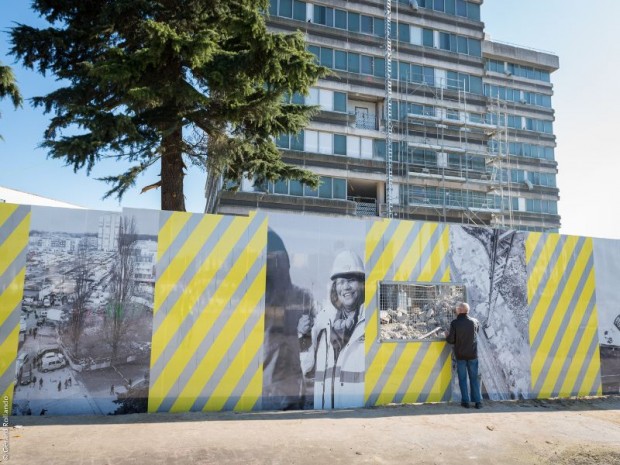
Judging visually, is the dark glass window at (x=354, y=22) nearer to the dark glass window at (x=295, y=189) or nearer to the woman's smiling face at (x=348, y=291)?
the dark glass window at (x=295, y=189)

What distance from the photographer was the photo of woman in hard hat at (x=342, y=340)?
24.4 ft

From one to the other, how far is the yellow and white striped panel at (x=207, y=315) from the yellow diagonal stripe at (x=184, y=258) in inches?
0.5

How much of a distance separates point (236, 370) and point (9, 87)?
28.0ft

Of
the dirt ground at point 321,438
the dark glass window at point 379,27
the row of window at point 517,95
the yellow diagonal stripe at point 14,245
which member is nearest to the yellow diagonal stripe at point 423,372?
the dirt ground at point 321,438

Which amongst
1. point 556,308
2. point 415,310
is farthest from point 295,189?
point 415,310

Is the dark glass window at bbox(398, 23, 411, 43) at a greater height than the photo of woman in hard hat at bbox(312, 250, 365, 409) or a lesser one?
greater

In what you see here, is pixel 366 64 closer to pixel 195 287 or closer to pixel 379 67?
pixel 379 67

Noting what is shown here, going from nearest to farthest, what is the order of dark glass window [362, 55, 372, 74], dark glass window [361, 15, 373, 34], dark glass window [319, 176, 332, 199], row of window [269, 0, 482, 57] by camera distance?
dark glass window [319, 176, 332, 199]
row of window [269, 0, 482, 57]
dark glass window [362, 55, 372, 74]
dark glass window [361, 15, 373, 34]

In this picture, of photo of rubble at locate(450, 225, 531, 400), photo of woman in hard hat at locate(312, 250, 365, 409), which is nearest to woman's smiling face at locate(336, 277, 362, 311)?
photo of woman in hard hat at locate(312, 250, 365, 409)

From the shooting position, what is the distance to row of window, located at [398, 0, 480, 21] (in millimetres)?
40062

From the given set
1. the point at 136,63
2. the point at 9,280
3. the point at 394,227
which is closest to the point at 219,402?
the point at 9,280

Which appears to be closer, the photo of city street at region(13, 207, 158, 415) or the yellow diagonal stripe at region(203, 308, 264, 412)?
the photo of city street at region(13, 207, 158, 415)

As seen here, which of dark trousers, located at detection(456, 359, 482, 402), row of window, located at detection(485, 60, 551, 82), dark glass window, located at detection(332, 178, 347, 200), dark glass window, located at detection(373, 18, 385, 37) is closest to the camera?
dark trousers, located at detection(456, 359, 482, 402)

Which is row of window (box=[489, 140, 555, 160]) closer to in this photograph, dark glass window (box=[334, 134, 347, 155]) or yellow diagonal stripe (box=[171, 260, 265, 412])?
dark glass window (box=[334, 134, 347, 155])
